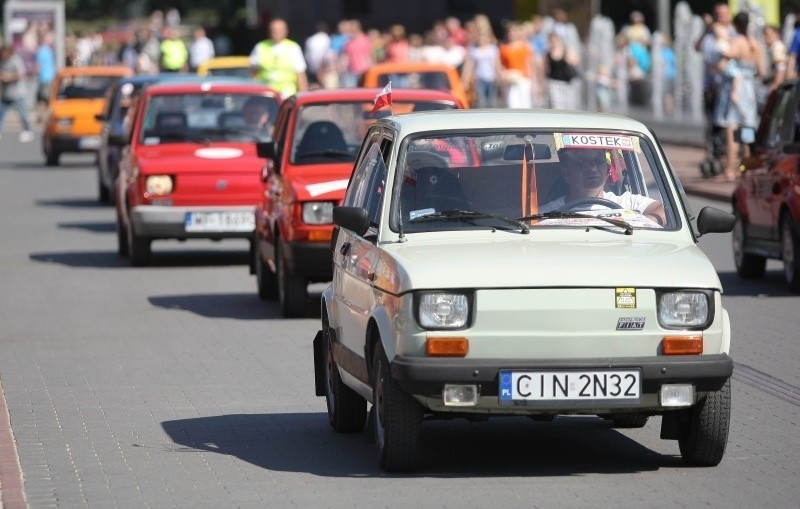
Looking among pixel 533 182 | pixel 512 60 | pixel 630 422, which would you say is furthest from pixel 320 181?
pixel 512 60

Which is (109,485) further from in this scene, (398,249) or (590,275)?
(590,275)

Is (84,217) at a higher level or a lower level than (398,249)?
lower

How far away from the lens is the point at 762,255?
1628 centimetres

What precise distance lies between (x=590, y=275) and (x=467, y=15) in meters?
78.7

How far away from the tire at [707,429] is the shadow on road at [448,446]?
127 millimetres

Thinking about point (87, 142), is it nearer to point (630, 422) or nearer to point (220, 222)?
point (220, 222)

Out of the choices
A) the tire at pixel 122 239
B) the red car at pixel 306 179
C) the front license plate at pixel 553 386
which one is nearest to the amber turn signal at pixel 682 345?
the front license plate at pixel 553 386

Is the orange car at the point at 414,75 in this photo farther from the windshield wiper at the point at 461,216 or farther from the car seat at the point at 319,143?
the windshield wiper at the point at 461,216

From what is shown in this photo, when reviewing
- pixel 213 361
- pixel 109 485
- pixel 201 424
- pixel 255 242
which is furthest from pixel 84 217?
pixel 109 485

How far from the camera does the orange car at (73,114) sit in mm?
35156

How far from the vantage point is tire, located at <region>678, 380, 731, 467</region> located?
802 centimetres

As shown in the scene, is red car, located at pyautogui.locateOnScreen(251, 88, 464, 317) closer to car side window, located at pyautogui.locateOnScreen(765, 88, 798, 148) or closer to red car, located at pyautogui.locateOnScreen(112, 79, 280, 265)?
red car, located at pyautogui.locateOnScreen(112, 79, 280, 265)

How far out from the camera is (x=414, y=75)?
993 inches

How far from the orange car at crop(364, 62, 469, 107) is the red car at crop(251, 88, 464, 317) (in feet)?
27.9
